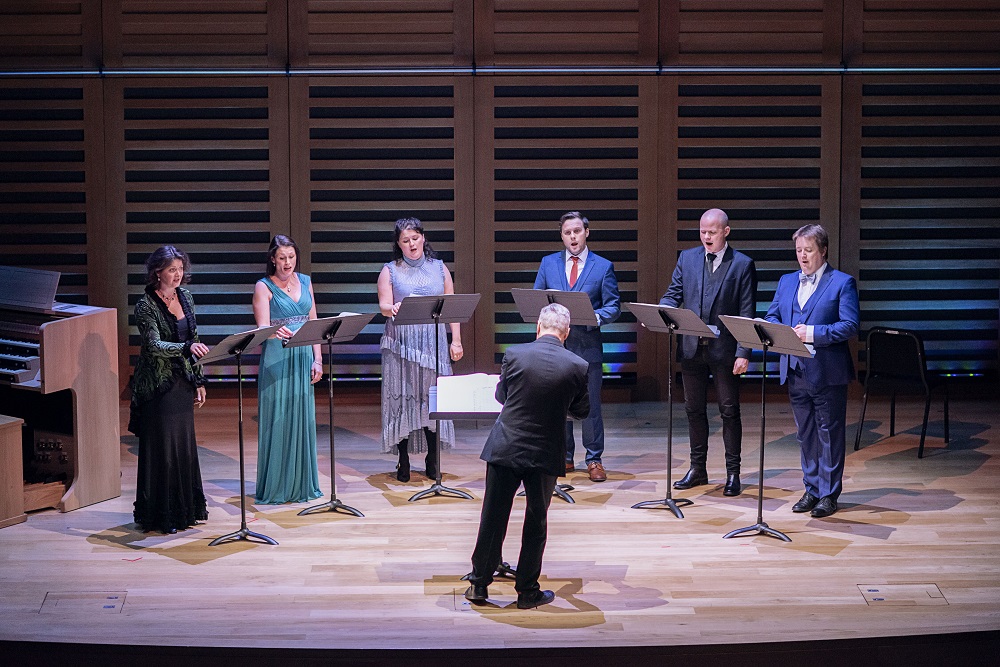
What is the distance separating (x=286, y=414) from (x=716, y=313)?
2407 millimetres

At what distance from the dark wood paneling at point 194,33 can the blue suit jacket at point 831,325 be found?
4575mm

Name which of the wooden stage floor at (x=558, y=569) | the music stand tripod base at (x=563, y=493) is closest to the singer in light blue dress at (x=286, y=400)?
the wooden stage floor at (x=558, y=569)

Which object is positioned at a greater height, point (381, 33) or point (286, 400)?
point (381, 33)

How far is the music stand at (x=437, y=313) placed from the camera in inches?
229

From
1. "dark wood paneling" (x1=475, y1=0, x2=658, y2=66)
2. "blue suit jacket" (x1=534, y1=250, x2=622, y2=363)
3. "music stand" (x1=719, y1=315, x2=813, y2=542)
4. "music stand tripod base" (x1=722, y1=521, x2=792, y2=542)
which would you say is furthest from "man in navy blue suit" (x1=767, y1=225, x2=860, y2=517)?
"dark wood paneling" (x1=475, y1=0, x2=658, y2=66)

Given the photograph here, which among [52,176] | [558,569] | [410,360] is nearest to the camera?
[558,569]

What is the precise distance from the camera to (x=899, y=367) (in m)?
7.00

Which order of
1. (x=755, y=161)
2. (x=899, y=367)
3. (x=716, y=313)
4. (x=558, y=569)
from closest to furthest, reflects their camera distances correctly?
(x=558, y=569) < (x=716, y=313) < (x=899, y=367) < (x=755, y=161)

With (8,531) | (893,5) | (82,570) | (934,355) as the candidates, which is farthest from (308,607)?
(893,5)

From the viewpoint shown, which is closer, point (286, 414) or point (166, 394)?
point (166, 394)

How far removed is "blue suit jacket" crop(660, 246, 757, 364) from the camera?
19.6 ft

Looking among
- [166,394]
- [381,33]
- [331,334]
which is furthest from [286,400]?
[381,33]

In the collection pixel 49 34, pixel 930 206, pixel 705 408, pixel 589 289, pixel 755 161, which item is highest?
pixel 49 34

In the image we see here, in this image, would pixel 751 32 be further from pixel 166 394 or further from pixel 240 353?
pixel 166 394
